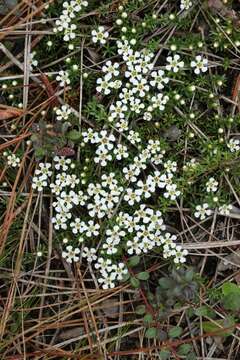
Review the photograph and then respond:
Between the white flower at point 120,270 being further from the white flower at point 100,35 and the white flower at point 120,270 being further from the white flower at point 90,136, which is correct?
the white flower at point 100,35

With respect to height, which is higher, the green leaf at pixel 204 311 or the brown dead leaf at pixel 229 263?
the brown dead leaf at pixel 229 263

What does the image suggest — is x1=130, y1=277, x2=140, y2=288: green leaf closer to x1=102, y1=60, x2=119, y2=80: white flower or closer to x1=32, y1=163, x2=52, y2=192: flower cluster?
x1=32, y1=163, x2=52, y2=192: flower cluster

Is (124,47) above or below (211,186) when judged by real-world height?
above

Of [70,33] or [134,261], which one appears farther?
[70,33]

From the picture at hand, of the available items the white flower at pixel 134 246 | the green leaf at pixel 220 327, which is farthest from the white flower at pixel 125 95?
the green leaf at pixel 220 327

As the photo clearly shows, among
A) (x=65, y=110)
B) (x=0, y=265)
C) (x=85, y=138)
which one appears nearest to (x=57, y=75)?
(x=65, y=110)

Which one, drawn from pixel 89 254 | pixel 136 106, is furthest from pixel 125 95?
pixel 89 254

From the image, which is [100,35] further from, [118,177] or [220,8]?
[118,177]

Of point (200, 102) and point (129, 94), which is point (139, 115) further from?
point (200, 102)

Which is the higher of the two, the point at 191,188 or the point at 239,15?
the point at 239,15

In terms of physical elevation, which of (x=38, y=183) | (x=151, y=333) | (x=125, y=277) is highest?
(x=38, y=183)

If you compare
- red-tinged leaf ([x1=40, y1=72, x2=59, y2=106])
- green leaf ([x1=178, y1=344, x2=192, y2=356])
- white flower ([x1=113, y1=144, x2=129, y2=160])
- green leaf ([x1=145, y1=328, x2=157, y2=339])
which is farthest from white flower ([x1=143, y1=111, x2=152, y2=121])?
green leaf ([x1=178, y1=344, x2=192, y2=356])
